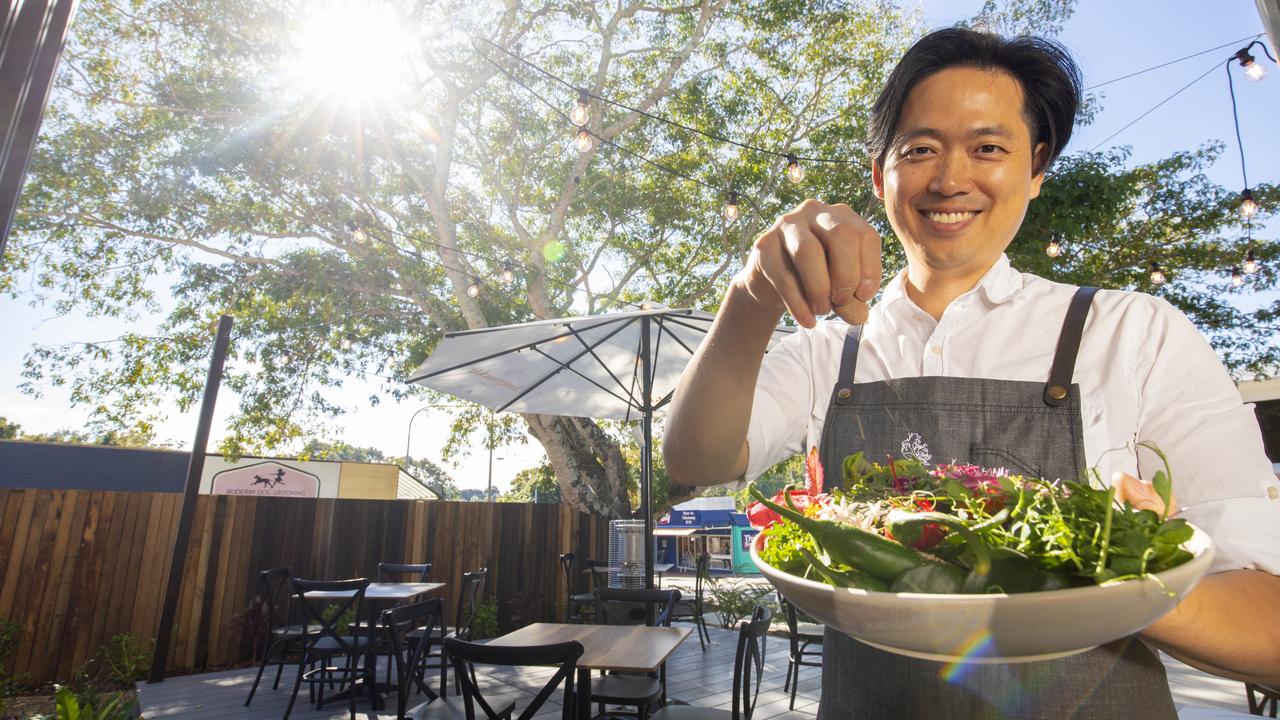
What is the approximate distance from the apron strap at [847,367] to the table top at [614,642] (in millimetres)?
2237

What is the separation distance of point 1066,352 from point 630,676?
397cm

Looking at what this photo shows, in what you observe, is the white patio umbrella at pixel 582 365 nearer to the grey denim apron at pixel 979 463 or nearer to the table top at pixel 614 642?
the table top at pixel 614 642

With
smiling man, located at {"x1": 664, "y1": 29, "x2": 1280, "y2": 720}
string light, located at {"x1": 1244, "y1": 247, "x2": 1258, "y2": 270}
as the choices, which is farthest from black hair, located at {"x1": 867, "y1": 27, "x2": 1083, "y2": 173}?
string light, located at {"x1": 1244, "y1": 247, "x2": 1258, "y2": 270}

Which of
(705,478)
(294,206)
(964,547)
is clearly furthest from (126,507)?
(964,547)

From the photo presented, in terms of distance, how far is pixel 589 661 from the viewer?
319 centimetres

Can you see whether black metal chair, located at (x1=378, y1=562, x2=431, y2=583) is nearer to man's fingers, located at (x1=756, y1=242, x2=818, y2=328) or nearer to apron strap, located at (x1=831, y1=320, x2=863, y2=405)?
apron strap, located at (x1=831, y1=320, x2=863, y2=405)

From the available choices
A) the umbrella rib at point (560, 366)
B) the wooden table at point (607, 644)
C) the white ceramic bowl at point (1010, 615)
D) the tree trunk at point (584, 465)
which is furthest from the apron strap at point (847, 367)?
the tree trunk at point (584, 465)

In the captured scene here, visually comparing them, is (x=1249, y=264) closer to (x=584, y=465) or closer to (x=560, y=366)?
(x=560, y=366)

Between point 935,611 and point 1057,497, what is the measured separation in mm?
234

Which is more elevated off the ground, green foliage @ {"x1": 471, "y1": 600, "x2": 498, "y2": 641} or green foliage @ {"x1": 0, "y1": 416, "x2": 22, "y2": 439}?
green foliage @ {"x1": 0, "y1": 416, "x2": 22, "y2": 439}

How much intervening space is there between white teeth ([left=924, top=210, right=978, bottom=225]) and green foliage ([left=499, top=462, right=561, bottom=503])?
9326mm

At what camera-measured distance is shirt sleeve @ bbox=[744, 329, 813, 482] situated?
3.98ft

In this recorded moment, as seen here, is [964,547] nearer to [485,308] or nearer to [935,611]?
[935,611]

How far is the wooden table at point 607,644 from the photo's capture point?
3137mm
